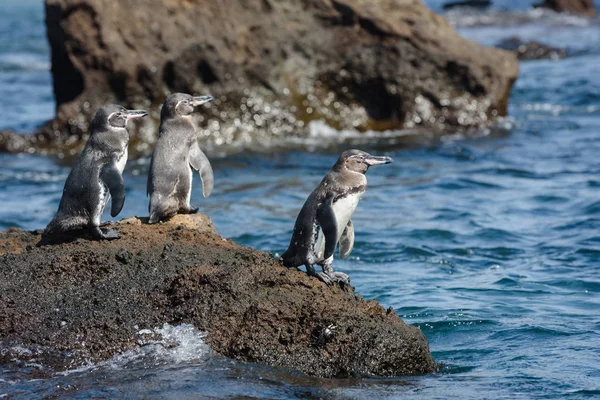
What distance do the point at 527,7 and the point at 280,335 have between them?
37.7 metres

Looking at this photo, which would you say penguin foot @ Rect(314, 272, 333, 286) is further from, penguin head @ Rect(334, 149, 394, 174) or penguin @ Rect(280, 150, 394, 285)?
penguin head @ Rect(334, 149, 394, 174)

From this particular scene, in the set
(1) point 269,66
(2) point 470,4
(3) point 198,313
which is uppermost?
(2) point 470,4

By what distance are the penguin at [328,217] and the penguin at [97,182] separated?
129cm

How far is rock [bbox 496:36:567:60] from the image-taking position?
25.8 meters

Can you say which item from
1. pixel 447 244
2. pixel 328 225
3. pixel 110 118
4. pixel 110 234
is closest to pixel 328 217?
pixel 328 225

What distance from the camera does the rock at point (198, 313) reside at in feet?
19.5

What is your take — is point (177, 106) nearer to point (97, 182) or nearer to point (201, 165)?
point (201, 165)

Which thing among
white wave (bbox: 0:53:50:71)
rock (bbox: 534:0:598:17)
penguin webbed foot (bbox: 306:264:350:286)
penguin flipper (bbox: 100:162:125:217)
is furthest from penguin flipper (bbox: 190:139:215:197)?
rock (bbox: 534:0:598:17)

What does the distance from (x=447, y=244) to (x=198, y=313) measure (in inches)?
205

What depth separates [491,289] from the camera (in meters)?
8.95

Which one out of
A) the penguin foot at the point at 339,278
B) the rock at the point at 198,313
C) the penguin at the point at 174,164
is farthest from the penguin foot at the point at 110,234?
the penguin foot at the point at 339,278

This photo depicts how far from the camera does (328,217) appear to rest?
689 cm

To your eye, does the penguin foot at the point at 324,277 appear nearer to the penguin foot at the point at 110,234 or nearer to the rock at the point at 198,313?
the rock at the point at 198,313

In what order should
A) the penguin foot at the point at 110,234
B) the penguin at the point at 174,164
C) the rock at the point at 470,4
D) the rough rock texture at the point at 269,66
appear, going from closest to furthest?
the penguin foot at the point at 110,234
the penguin at the point at 174,164
the rough rock texture at the point at 269,66
the rock at the point at 470,4
